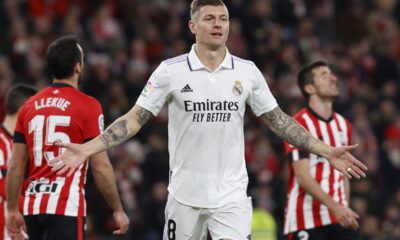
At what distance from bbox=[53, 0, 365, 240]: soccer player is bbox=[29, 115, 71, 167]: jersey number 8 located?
0.71 meters

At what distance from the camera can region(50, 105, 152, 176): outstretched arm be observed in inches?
283

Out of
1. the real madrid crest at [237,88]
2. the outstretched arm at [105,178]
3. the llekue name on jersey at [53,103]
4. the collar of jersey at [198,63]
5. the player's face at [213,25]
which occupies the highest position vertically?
the player's face at [213,25]

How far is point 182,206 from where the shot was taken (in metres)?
7.82

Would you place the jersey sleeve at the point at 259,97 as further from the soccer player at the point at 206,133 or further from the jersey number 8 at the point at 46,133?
the jersey number 8 at the point at 46,133

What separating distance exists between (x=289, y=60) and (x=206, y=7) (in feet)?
38.2

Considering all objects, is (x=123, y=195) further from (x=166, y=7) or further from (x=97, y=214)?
(x=166, y=7)

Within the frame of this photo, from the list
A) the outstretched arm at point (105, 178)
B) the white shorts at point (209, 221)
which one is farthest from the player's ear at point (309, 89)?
the outstretched arm at point (105, 178)

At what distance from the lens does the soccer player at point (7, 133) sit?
9.37m

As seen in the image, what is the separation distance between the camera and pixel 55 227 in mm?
8164

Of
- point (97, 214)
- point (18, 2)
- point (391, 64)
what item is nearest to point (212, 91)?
point (97, 214)

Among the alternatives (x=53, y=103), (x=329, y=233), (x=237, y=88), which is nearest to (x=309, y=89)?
(x=329, y=233)

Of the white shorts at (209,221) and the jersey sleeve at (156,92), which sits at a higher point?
the jersey sleeve at (156,92)

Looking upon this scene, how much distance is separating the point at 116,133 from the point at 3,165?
2298 millimetres

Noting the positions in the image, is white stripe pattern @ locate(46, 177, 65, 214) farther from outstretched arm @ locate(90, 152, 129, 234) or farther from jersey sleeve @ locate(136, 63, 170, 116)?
jersey sleeve @ locate(136, 63, 170, 116)
